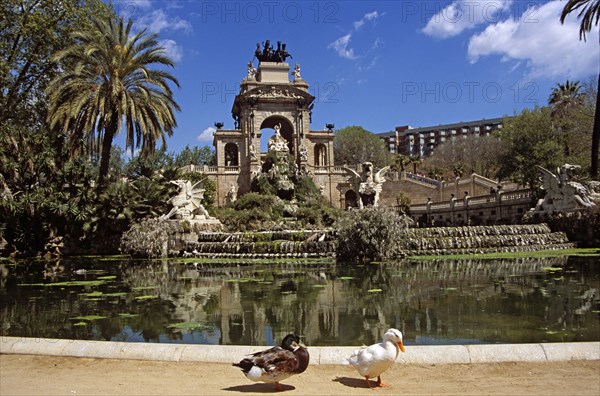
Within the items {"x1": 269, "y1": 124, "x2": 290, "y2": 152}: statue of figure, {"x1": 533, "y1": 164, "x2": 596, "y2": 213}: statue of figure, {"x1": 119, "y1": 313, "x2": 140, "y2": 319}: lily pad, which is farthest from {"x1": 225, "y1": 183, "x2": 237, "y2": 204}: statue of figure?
{"x1": 119, "y1": 313, "x2": 140, "y2": 319}: lily pad

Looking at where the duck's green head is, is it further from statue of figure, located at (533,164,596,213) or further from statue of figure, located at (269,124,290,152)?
statue of figure, located at (269,124,290,152)

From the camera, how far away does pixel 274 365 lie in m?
4.84

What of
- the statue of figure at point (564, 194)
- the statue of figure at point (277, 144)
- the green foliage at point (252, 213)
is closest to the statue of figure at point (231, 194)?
the statue of figure at point (277, 144)

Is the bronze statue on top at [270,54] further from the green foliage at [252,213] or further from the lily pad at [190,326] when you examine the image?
the lily pad at [190,326]

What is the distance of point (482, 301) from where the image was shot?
31.8ft

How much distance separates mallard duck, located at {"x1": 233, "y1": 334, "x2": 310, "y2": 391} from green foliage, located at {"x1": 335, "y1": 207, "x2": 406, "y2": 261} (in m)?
13.5

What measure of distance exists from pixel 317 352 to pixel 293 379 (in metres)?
0.63

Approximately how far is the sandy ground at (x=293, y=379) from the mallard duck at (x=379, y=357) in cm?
18

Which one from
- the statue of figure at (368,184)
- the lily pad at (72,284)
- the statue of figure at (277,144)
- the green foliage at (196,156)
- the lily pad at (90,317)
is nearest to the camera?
the lily pad at (90,317)

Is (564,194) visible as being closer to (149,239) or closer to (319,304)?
(319,304)

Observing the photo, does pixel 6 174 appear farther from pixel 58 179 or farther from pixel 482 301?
pixel 482 301

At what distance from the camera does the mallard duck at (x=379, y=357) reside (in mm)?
4965

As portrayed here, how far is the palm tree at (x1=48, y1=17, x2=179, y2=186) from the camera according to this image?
24.8 metres

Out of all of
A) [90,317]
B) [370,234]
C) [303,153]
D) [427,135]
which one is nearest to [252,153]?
[303,153]
